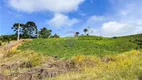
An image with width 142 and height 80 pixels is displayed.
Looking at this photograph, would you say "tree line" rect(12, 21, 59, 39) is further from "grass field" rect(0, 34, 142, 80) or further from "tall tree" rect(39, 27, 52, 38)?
"grass field" rect(0, 34, 142, 80)

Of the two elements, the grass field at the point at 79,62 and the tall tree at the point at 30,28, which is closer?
the grass field at the point at 79,62

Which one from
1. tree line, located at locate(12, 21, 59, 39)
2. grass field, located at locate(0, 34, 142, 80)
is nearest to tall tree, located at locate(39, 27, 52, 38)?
tree line, located at locate(12, 21, 59, 39)

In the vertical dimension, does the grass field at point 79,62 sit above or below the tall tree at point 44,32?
below

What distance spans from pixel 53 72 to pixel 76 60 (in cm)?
466

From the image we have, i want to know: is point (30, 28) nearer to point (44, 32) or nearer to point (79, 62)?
point (44, 32)

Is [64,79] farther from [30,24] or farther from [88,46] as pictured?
[30,24]

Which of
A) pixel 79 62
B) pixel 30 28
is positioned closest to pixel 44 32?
pixel 30 28

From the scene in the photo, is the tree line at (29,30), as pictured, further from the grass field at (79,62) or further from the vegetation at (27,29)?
the grass field at (79,62)

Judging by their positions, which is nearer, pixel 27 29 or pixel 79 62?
pixel 79 62

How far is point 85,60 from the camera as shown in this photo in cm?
2012

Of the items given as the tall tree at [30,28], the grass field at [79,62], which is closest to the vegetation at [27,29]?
the tall tree at [30,28]

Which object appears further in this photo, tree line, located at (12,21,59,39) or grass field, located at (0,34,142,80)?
tree line, located at (12,21,59,39)

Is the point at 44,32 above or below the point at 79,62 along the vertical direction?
above

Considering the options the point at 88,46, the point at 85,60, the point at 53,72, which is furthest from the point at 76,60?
the point at 88,46
